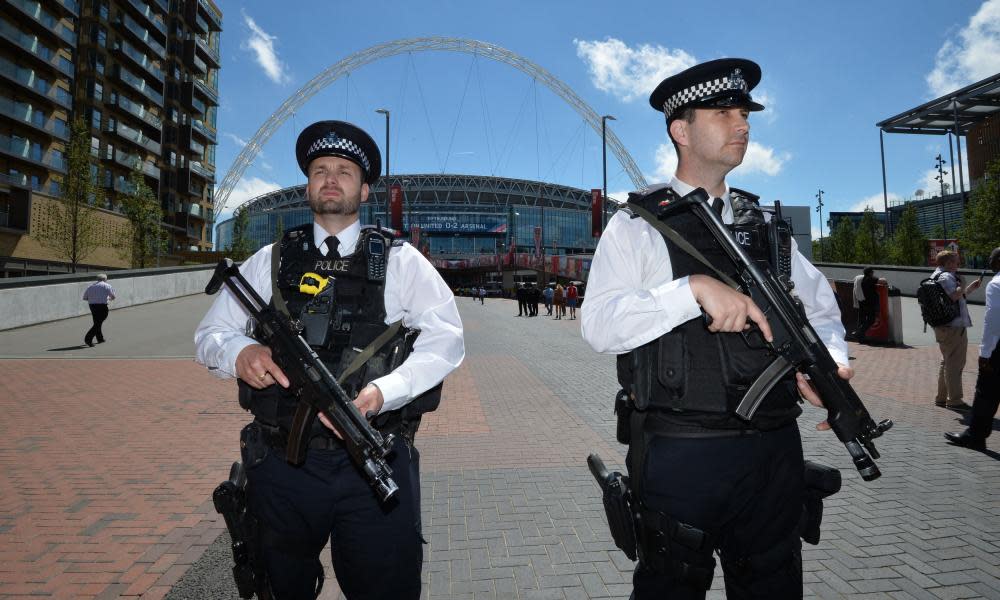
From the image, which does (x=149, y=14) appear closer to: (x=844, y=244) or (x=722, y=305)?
(x=722, y=305)

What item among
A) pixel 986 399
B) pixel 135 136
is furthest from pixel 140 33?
pixel 986 399

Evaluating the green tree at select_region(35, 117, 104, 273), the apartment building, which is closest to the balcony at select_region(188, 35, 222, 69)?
the apartment building

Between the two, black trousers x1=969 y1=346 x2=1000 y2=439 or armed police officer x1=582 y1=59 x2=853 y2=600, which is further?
black trousers x1=969 y1=346 x2=1000 y2=439

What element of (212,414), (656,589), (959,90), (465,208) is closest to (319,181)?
(656,589)

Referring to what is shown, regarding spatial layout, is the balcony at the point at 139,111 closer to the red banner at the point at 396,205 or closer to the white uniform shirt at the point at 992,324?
the red banner at the point at 396,205

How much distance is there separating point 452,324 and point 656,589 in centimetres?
124

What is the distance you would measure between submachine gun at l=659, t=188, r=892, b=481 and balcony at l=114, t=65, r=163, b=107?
61577 mm

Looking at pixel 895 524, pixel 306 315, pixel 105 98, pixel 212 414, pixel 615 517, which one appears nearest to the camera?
pixel 615 517

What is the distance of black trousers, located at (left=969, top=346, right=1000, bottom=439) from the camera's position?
5.11 m

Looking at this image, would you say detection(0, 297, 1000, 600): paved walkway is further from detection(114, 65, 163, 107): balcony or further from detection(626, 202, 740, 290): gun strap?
detection(114, 65, 163, 107): balcony

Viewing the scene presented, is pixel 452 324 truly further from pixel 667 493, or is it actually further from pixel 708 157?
pixel 708 157

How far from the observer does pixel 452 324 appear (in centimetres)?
226

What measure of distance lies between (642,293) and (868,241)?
59.4m

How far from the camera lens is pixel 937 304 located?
683 cm
